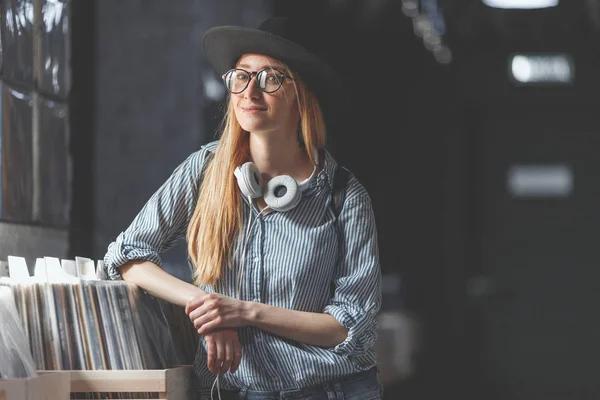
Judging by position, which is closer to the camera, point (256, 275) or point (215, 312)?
point (215, 312)

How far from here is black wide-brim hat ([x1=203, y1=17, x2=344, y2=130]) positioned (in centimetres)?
230

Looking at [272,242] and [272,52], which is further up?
[272,52]

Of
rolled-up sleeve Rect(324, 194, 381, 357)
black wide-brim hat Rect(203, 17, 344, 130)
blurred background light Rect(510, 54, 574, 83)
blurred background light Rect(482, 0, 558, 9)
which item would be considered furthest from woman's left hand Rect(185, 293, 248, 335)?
blurred background light Rect(510, 54, 574, 83)

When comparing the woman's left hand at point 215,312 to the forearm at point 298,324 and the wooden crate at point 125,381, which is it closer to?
the forearm at point 298,324

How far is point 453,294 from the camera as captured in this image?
888cm

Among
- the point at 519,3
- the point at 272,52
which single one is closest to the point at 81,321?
the point at 272,52

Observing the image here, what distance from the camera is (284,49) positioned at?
231cm

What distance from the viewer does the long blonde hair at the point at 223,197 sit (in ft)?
7.40

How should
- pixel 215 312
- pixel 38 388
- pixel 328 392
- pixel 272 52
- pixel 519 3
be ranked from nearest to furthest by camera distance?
pixel 38 388
pixel 215 312
pixel 328 392
pixel 272 52
pixel 519 3

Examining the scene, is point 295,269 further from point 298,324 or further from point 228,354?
point 228,354

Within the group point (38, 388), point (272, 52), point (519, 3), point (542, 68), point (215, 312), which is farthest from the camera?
point (542, 68)

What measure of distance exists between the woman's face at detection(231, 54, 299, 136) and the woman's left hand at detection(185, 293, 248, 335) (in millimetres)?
416

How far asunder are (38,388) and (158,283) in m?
0.39

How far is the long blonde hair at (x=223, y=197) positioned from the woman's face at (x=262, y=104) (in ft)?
0.10
